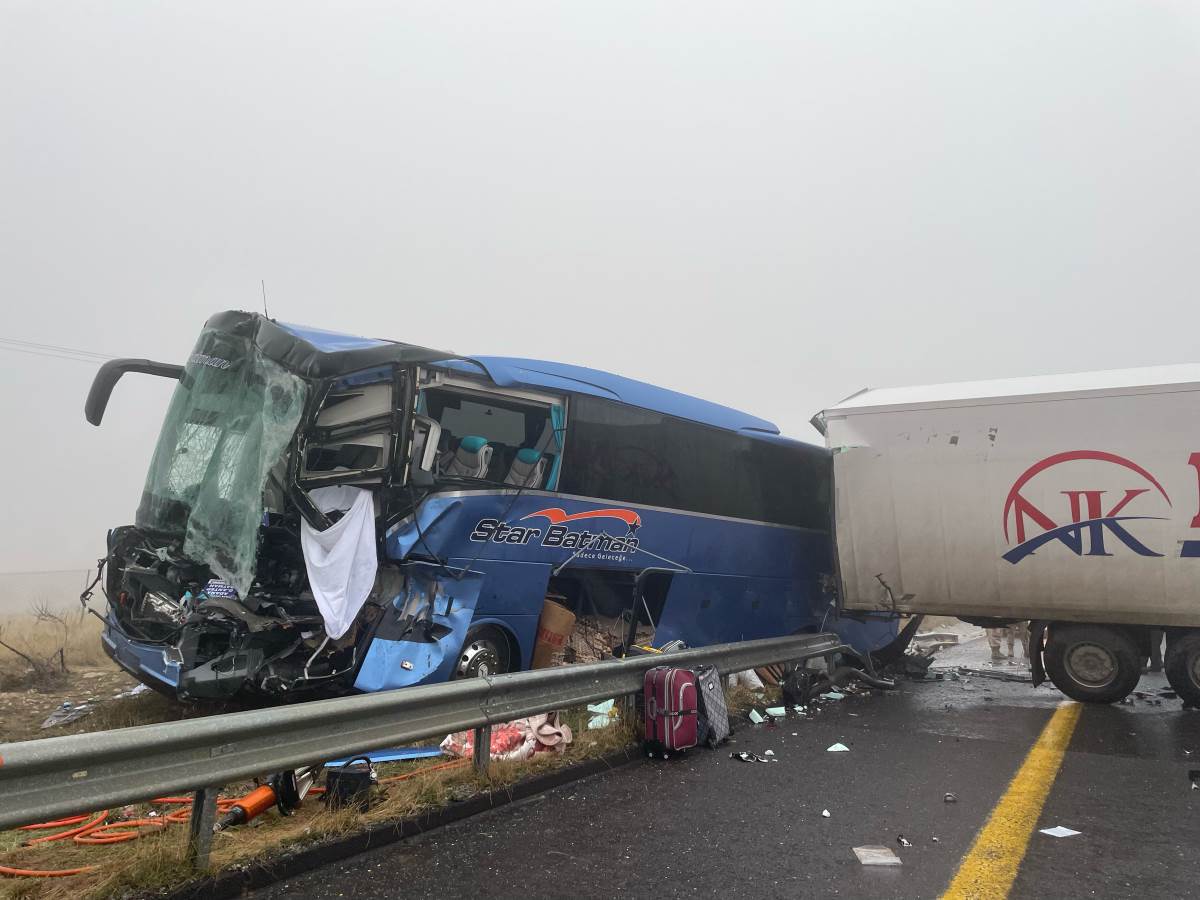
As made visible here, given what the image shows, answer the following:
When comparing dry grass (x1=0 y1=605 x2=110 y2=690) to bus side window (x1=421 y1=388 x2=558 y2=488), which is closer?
bus side window (x1=421 y1=388 x2=558 y2=488)

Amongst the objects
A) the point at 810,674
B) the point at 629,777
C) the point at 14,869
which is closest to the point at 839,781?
the point at 629,777

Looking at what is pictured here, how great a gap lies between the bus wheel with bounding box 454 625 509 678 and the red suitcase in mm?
1629

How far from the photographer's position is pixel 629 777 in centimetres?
528

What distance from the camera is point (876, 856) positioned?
3.80 metres

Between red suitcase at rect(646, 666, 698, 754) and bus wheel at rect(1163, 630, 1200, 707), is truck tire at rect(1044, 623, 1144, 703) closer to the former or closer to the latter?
bus wheel at rect(1163, 630, 1200, 707)

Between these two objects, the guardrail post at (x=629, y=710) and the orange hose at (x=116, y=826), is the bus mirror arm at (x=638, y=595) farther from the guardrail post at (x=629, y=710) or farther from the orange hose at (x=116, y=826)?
the orange hose at (x=116, y=826)

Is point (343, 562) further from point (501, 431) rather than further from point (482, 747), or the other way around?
point (482, 747)

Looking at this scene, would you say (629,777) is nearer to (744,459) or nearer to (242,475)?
(242,475)

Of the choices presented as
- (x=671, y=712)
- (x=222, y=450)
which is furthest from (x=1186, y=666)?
(x=222, y=450)

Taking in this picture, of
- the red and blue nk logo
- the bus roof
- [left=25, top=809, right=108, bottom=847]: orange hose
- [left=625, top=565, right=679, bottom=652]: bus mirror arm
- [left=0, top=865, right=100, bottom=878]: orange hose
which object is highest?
the bus roof

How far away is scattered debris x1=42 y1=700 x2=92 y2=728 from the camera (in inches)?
290

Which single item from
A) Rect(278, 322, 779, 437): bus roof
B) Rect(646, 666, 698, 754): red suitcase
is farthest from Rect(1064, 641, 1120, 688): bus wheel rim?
Rect(646, 666, 698, 754): red suitcase

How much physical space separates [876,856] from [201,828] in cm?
297

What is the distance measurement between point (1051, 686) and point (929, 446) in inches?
148
